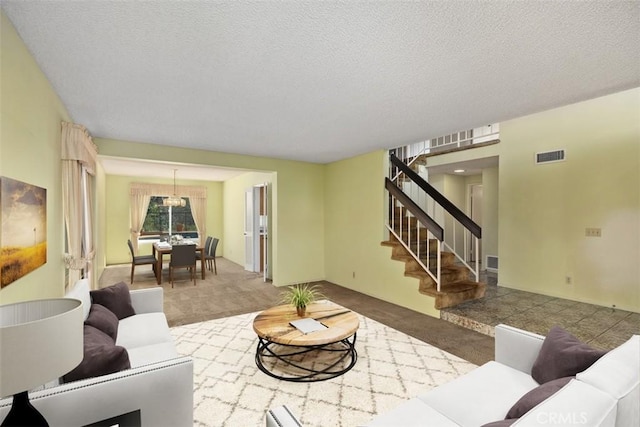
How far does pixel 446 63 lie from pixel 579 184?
3.63 m

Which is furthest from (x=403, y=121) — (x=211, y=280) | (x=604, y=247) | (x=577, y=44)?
(x=211, y=280)

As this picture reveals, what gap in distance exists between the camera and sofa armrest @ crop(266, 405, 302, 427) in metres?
1.09

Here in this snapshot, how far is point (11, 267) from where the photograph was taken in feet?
5.57

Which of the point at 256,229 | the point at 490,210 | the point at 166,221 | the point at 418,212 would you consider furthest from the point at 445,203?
the point at 166,221

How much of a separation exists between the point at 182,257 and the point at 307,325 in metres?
4.36

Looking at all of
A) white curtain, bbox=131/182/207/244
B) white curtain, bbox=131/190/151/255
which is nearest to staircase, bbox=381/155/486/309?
white curtain, bbox=131/182/207/244

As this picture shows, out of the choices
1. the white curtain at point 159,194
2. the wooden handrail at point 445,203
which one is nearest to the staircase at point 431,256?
the wooden handrail at point 445,203

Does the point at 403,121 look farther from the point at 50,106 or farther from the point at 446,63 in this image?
the point at 50,106

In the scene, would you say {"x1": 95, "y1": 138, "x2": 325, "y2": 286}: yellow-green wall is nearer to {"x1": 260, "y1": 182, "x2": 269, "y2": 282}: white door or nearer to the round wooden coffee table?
{"x1": 260, "y1": 182, "x2": 269, "y2": 282}: white door

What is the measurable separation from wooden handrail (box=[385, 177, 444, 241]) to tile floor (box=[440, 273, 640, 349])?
105cm

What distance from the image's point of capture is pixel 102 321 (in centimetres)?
215

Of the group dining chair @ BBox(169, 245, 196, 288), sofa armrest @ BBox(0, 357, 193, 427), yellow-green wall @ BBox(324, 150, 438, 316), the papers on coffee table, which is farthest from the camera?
dining chair @ BBox(169, 245, 196, 288)

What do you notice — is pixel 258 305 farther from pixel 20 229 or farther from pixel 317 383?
pixel 20 229

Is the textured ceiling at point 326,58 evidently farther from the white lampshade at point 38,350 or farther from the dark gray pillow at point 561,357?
the dark gray pillow at point 561,357
